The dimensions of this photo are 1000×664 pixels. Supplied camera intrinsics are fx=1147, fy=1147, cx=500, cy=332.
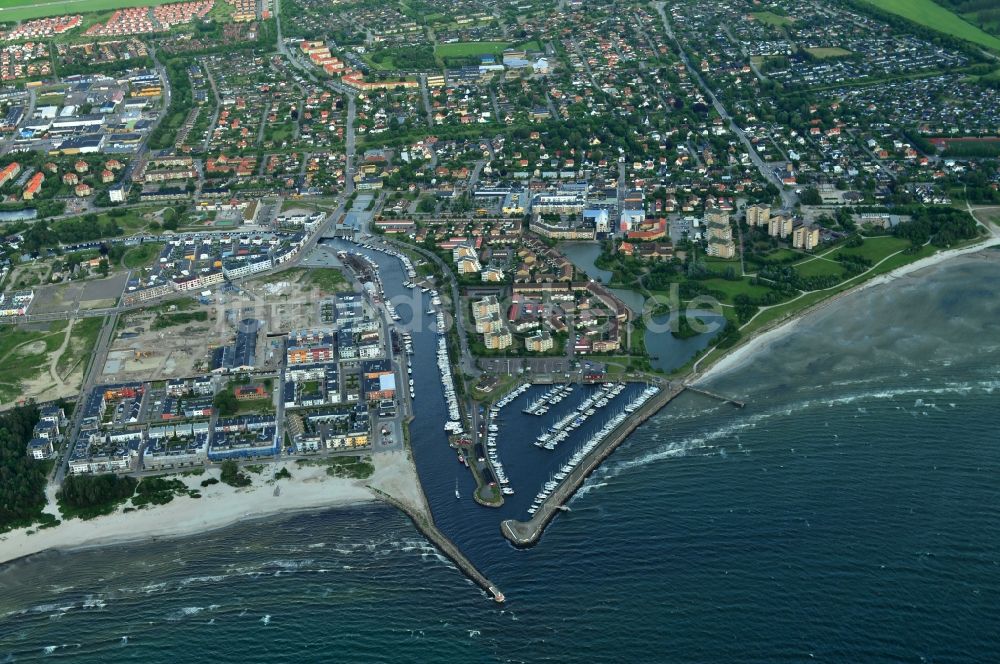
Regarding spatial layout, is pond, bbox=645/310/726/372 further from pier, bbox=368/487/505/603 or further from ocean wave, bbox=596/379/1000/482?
pier, bbox=368/487/505/603

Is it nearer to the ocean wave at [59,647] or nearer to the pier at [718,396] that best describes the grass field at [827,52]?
the pier at [718,396]

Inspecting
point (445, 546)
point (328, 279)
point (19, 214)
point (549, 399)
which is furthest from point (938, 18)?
point (445, 546)

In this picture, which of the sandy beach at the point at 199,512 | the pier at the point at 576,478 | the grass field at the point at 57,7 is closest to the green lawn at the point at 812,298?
the pier at the point at 576,478

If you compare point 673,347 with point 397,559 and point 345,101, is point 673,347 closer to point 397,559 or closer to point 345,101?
point 397,559

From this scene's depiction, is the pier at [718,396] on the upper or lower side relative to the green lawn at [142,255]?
lower

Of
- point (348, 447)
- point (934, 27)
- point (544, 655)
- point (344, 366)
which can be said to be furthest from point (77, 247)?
point (934, 27)

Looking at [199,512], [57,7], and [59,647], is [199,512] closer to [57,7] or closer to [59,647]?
[59,647]

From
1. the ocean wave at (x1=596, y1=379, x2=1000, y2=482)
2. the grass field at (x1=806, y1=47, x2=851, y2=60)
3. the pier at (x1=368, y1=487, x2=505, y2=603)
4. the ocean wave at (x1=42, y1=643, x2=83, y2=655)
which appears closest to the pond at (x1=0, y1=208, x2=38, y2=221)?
the pier at (x1=368, y1=487, x2=505, y2=603)
